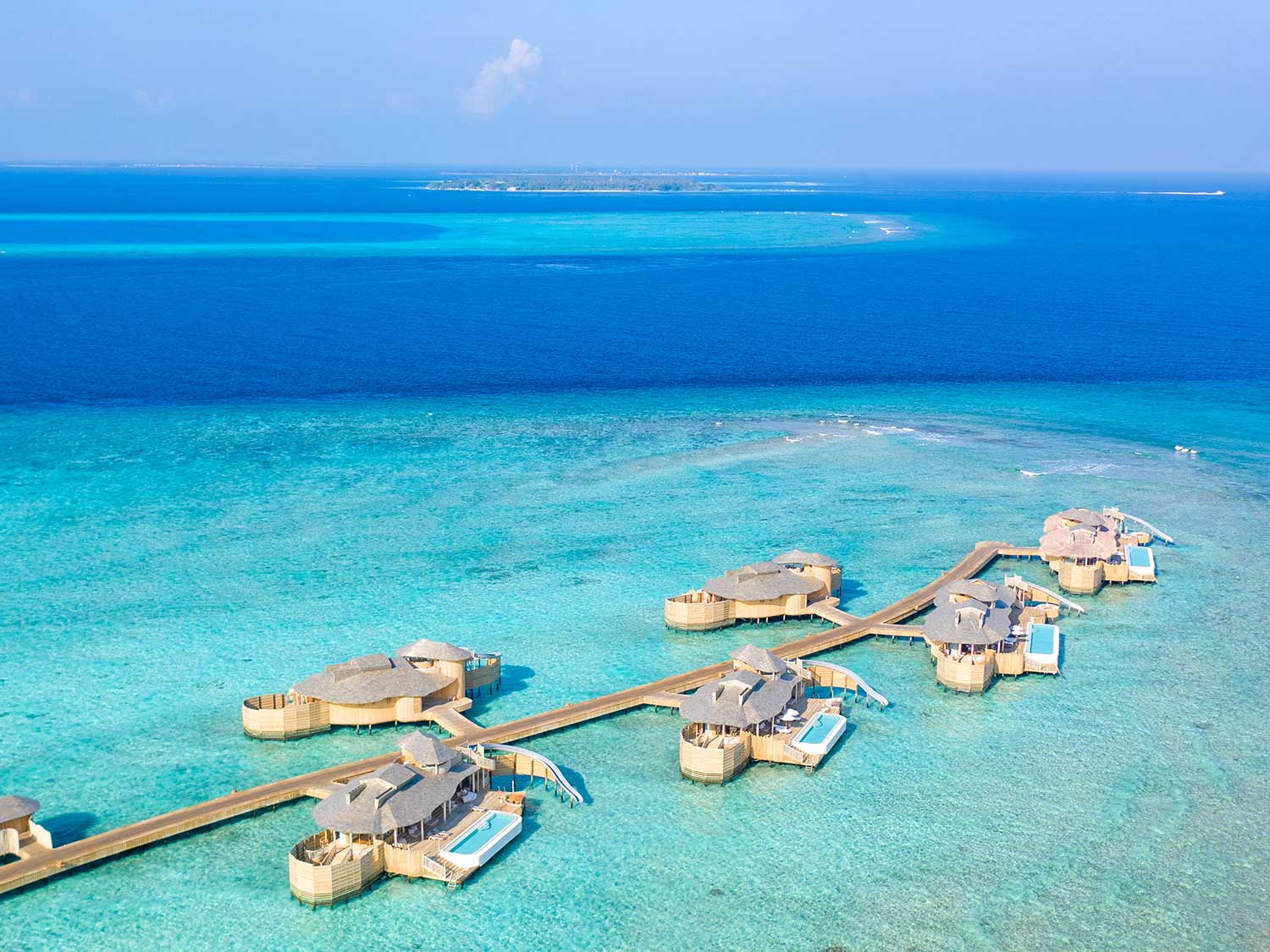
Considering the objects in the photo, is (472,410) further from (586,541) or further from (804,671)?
(804,671)

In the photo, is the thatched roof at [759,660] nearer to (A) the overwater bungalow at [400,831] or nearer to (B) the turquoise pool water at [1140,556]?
(A) the overwater bungalow at [400,831]

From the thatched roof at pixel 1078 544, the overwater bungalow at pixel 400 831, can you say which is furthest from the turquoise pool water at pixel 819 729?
the thatched roof at pixel 1078 544

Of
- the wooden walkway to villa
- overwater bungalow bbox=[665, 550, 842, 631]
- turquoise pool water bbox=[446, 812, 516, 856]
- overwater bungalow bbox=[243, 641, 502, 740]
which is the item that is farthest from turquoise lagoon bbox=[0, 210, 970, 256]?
turquoise pool water bbox=[446, 812, 516, 856]

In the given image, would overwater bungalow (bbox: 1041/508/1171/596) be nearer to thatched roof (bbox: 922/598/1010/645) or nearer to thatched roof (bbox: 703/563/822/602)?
thatched roof (bbox: 922/598/1010/645)

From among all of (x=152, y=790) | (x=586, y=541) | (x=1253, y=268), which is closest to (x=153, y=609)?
(x=152, y=790)

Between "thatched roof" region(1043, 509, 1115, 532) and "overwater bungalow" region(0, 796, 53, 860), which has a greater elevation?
"thatched roof" region(1043, 509, 1115, 532)
